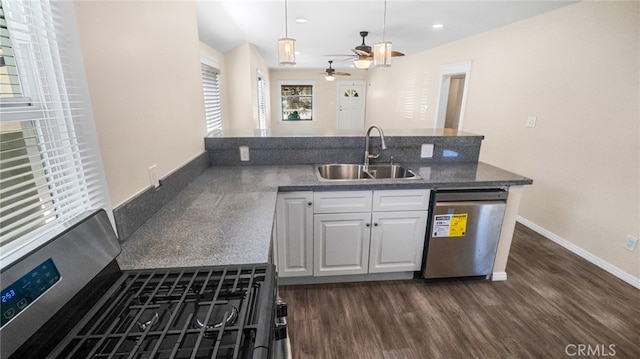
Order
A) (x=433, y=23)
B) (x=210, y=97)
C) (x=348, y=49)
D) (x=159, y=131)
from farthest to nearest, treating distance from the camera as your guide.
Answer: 1. (x=348, y=49)
2. (x=210, y=97)
3. (x=433, y=23)
4. (x=159, y=131)

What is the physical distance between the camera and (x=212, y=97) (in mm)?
4238

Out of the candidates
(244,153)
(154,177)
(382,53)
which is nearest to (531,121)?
(382,53)

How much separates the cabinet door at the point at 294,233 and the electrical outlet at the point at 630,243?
2.60m

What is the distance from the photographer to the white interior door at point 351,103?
9016 mm

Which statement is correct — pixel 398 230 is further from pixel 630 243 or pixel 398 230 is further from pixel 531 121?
pixel 531 121

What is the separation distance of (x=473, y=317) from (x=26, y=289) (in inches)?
88.0

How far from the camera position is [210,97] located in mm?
4160

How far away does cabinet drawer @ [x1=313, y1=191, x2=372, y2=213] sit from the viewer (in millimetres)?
1967

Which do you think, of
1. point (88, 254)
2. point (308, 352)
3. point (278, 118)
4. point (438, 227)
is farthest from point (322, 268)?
point (278, 118)

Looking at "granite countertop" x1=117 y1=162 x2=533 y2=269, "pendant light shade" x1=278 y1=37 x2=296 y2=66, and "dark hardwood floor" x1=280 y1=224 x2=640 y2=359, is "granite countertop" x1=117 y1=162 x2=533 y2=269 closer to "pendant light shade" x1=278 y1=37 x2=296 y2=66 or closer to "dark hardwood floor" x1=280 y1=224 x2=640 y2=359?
"dark hardwood floor" x1=280 y1=224 x2=640 y2=359

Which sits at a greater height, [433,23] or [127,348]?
[433,23]

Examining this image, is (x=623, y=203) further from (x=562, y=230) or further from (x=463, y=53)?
(x=463, y=53)

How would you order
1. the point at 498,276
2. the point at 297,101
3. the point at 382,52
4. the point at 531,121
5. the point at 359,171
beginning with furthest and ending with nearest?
1. the point at 297,101
2. the point at 531,121
3. the point at 382,52
4. the point at 359,171
5. the point at 498,276

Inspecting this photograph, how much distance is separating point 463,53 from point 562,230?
278 cm
